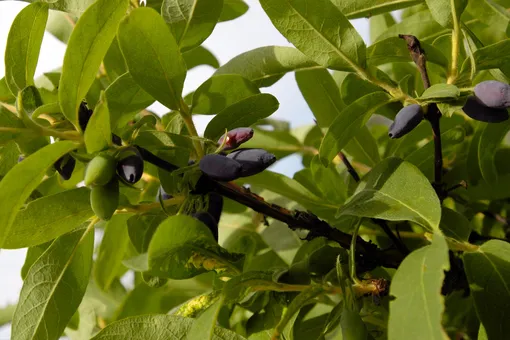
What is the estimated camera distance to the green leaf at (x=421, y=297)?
63 centimetres

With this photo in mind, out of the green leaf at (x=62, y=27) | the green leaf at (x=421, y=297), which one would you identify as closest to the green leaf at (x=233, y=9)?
the green leaf at (x=62, y=27)

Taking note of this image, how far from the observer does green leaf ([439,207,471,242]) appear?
3.24 feet

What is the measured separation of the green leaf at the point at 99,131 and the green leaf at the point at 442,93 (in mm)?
395

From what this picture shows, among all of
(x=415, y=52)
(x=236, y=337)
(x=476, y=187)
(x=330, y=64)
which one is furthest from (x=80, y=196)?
(x=476, y=187)

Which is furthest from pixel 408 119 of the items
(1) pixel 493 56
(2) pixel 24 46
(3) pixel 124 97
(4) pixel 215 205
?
(2) pixel 24 46

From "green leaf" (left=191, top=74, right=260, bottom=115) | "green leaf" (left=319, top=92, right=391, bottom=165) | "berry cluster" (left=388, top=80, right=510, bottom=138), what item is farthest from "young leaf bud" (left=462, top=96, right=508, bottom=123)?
"green leaf" (left=191, top=74, right=260, bottom=115)

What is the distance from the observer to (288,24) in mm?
919

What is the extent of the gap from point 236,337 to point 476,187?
0.57 meters

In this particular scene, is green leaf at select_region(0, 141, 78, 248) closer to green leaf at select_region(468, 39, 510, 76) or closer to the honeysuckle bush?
the honeysuckle bush

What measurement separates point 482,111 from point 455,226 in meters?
0.20

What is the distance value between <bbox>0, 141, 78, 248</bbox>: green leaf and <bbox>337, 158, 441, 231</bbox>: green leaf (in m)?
0.36

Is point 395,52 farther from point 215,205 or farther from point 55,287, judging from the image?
point 55,287

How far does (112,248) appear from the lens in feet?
3.80

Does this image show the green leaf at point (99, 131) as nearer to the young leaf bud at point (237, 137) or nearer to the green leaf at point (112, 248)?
the young leaf bud at point (237, 137)
